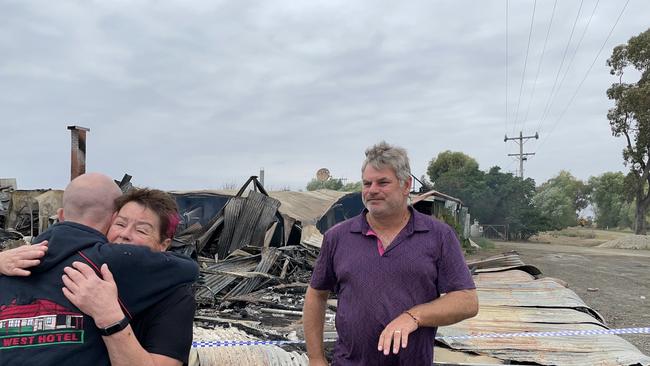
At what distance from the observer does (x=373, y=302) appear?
2158mm

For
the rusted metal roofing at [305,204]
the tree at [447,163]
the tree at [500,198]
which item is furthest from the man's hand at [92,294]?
the tree at [447,163]

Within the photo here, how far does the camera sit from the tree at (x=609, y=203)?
55.8m

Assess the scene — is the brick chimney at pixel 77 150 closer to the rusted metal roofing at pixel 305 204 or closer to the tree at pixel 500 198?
the rusted metal roofing at pixel 305 204

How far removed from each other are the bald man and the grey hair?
1160mm

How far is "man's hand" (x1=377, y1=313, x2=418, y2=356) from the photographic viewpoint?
1.89 meters

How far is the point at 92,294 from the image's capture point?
4.25 ft

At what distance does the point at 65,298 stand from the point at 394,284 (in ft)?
4.45

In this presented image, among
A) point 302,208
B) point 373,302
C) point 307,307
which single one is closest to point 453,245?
point 373,302

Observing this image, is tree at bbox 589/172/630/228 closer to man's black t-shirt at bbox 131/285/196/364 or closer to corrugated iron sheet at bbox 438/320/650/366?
corrugated iron sheet at bbox 438/320/650/366

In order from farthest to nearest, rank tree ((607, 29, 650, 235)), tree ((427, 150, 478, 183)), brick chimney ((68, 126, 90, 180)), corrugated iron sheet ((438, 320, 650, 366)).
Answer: tree ((427, 150, 478, 183)) → tree ((607, 29, 650, 235)) → brick chimney ((68, 126, 90, 180)) → corrugated iron sheet ((438, 320, 650, 366))

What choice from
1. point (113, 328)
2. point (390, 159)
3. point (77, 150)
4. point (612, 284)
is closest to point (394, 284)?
point (390, 159)

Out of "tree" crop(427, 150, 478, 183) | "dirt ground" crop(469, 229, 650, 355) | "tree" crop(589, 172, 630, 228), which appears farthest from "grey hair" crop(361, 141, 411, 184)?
"tree" crop(589, 172, 630, 228)

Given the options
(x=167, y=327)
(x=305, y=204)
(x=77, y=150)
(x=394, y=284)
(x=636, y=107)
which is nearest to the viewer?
(x=167, y=327)

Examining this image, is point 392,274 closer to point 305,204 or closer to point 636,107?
point 305,204
